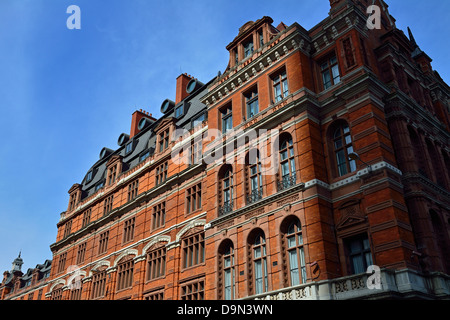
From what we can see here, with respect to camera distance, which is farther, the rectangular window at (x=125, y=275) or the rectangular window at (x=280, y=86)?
the rectangular window at (x=125, y=275)

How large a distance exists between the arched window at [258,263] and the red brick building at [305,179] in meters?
0.07

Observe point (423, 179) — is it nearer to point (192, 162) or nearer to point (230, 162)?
point (230, 162)

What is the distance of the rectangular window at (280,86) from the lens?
23.8 meters

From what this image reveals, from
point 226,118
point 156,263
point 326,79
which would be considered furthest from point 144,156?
point 326,79

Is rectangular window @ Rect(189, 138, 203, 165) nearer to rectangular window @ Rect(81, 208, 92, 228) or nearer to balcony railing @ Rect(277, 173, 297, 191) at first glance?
balcony railing @ Rect(277, 173, 297, 191)

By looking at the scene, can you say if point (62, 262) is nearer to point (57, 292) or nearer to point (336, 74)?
point (57, 292)

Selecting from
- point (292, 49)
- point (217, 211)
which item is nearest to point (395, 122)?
point (292, 49)

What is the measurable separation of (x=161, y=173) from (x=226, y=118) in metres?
8.66

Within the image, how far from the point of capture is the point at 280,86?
79.3 feet

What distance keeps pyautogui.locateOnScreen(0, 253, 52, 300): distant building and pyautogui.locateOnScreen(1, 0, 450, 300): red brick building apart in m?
30.8

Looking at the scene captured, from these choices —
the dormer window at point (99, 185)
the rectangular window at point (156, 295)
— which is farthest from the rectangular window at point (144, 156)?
the rectangular window at point (156, 295)

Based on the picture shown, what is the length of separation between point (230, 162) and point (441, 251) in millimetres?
11738

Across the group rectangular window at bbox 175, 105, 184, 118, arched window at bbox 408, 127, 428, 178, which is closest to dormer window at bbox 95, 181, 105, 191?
rectangular window at bbox 175, 105, 184, 118

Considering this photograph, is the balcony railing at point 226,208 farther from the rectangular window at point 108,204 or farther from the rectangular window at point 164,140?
the rectangular window at point 108,204
